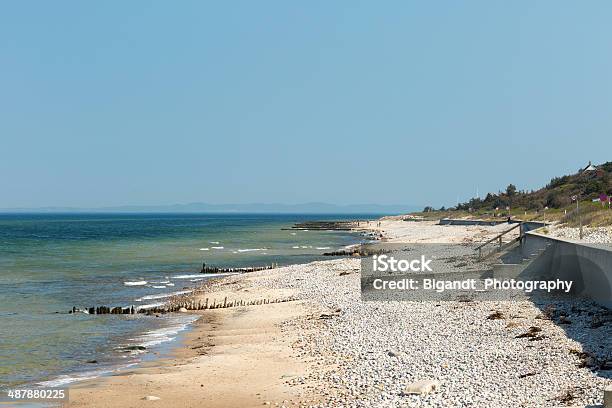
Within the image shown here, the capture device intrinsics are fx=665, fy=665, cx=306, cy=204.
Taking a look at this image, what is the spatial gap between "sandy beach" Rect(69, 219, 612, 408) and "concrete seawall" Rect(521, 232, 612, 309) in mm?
782

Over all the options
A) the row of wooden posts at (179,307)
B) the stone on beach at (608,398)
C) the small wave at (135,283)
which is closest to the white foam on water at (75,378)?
the row of wooden posts at (179,307)

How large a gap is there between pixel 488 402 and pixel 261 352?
916 cm

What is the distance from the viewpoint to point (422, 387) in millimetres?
13781

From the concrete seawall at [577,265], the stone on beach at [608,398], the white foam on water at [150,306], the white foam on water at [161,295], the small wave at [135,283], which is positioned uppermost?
the concrete seawall at [577,265]

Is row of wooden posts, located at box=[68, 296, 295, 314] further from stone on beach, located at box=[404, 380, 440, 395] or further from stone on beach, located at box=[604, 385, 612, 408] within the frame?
stone on beach, located at box=[604, 385, 612, 408]

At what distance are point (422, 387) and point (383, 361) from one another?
128 inches

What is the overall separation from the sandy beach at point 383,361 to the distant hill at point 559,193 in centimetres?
4541

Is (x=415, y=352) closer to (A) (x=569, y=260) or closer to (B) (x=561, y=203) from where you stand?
(A) (x=569, y=260)

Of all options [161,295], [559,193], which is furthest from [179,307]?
[559,193]

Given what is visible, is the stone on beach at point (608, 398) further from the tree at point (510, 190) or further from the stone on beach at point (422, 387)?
the tree at point (510, 190)

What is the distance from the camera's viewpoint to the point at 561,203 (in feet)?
249

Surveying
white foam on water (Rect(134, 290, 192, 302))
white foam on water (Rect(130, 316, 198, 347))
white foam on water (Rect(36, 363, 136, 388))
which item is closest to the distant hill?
white foam on water (Rect(134, 290, 192, 302))

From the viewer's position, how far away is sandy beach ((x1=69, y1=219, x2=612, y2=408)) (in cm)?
1376

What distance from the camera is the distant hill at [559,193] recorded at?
7581cm
